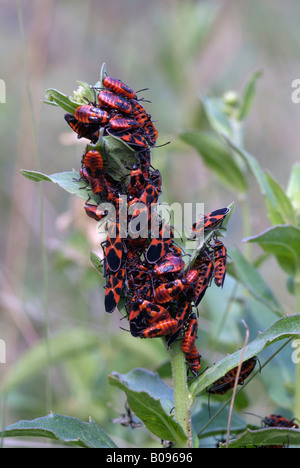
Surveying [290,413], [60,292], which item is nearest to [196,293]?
[290,413]

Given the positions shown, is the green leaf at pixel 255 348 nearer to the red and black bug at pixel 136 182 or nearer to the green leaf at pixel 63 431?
the green leaf at pixel 63 431

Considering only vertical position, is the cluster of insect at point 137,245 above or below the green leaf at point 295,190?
below

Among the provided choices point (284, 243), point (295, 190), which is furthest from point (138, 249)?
point (295, 190)

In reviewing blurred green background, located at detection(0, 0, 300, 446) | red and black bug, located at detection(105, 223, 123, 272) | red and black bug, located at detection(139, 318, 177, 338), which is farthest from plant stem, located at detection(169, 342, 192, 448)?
blurred green background, located at detection(0, 0, 300, 446)

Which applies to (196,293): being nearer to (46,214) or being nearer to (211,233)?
(211,233)

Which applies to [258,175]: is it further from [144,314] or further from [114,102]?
→ [144,314]

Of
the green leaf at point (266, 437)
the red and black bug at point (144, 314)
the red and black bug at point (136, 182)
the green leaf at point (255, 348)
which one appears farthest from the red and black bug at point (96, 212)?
the green leaf at point (266, 437)
